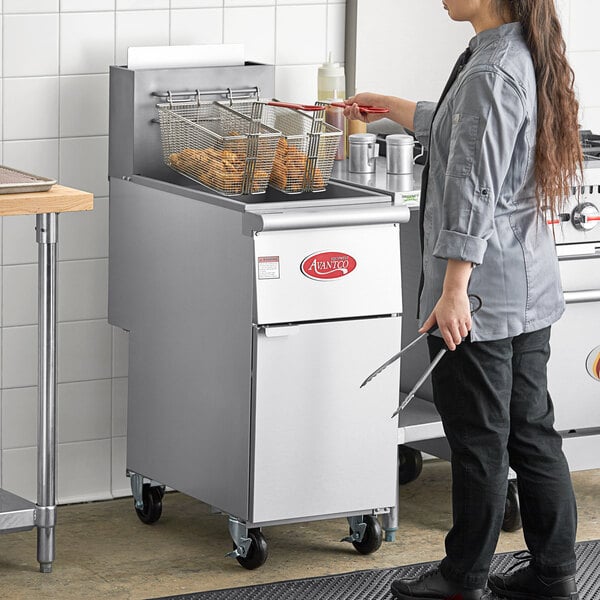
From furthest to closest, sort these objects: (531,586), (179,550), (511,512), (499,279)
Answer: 1. (511,512)
2. (179,550)
3. (531,586)
4. (499,279)

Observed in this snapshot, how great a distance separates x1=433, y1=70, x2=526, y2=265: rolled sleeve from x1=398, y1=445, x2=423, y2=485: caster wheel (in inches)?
49.1

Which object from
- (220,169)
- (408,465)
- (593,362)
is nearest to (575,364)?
(593,362)

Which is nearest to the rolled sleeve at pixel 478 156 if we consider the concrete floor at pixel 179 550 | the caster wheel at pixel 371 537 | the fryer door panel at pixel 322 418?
Result: the fryer door panel at pixel 322 418

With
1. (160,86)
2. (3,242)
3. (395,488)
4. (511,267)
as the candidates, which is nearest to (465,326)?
(511,267)

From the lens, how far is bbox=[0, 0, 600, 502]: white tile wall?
3.36 metres

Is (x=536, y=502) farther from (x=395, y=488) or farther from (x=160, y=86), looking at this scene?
(x=160, y=86)

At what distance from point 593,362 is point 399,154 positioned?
73 centimetres

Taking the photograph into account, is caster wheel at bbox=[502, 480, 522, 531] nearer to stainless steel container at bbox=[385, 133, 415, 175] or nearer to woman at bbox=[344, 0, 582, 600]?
woman at bbox=[344, 0, 582, 600]

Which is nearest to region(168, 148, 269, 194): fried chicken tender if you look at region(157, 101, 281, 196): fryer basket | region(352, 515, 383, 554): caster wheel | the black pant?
region(157, 101, 281, 196): fryer basket

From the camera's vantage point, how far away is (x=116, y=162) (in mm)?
3389

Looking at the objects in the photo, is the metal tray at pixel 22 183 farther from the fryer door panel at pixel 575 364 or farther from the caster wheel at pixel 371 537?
the fryer door panel at pixel 575 364

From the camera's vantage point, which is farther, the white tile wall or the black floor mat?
the white tile wall

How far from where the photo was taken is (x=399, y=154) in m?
3.28

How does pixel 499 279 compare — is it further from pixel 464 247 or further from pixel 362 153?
pixel 362 153
